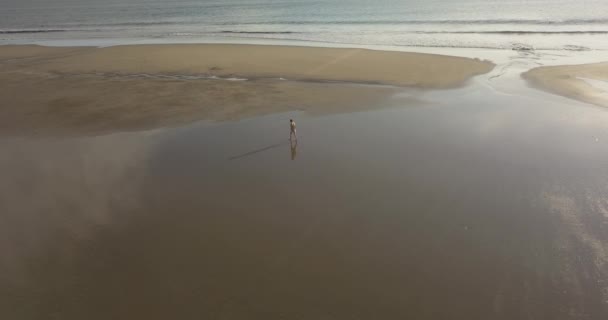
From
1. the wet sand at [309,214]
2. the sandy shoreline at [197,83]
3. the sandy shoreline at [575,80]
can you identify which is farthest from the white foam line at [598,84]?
the sandy shoreline at [197,83]

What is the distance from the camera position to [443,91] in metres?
15.9

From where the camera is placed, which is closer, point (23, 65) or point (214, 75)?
point (214, 75)

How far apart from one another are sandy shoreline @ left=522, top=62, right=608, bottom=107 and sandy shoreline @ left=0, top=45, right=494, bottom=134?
9.57ft

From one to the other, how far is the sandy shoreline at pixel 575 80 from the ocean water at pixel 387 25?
25.7 ft

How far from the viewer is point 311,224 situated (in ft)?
24.0

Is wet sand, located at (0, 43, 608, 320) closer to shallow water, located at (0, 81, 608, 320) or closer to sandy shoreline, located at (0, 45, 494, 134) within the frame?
shallow water, located at (0, 81, 608, 320)

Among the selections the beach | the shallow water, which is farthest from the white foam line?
the shallow water

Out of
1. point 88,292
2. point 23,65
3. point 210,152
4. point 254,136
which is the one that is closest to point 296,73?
point 254,136

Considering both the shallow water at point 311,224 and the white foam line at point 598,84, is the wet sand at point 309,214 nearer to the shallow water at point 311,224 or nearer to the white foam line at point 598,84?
the shallow water at point 311,224

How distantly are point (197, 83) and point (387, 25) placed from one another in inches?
1133

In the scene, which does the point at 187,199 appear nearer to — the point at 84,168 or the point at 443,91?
the point at 84,168

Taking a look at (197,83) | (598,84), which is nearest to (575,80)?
(598,84)

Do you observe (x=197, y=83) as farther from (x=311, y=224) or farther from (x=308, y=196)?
→ (x=311, y=224)

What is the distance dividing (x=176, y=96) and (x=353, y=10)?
45.5 metres
